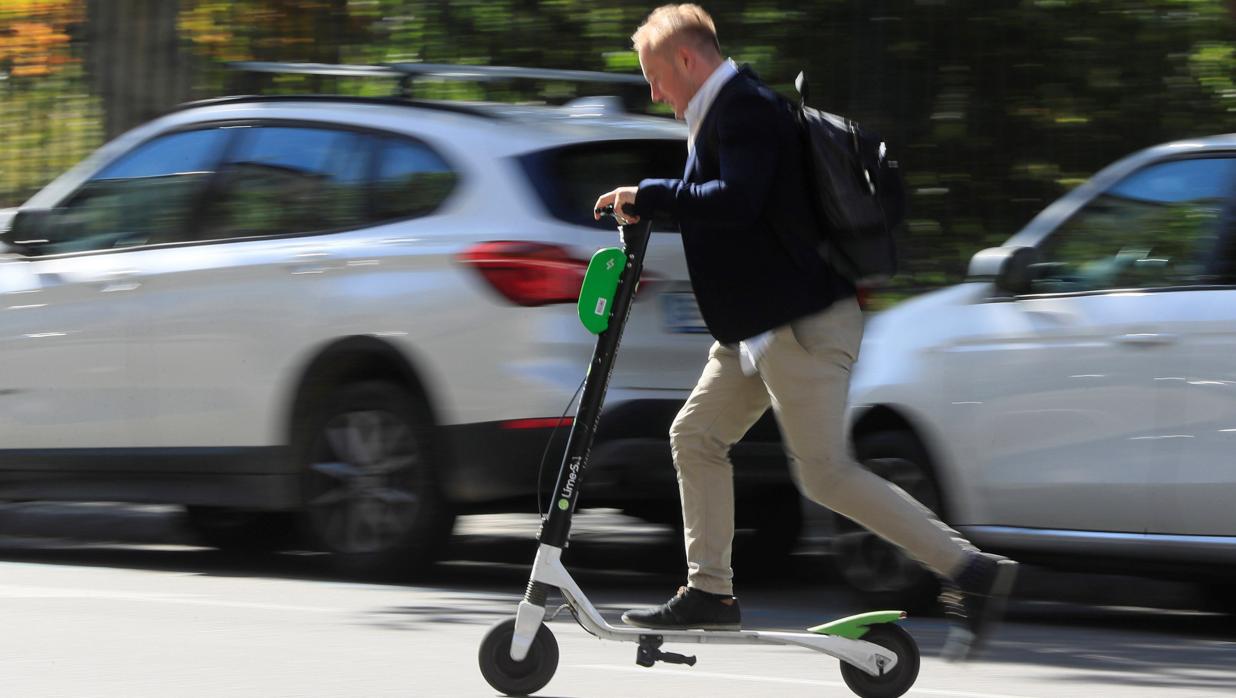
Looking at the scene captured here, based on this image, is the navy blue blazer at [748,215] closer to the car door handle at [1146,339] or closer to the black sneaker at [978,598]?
the black sneaker at [978,598]

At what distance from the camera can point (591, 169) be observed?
24.8 ft

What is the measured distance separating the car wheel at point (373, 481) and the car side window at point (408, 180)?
0.66 meters

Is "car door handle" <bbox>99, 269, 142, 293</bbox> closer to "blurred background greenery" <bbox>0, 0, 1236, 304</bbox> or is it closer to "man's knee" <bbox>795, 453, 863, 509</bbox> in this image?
"blurred background greenery" <bbox>0, 0, 1236, 304</bbox>

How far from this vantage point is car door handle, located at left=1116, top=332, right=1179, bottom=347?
6.46 metres

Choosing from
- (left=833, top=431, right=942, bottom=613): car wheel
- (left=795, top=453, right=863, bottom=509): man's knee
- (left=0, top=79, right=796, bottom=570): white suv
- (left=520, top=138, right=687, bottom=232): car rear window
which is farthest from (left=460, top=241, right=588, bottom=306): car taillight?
(left=795, top=453, right=863, bottom=509): man's knee

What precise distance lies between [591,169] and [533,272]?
0.55m

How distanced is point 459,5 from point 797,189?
774cm

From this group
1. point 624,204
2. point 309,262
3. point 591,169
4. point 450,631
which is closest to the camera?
point 624,204

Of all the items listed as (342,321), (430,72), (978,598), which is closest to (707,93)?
(978,598)

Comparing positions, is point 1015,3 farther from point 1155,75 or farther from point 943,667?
point 943,667


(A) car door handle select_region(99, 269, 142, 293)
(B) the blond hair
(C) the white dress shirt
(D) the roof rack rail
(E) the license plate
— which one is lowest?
(A) car door handle select_region(99, 269, 142, 293)

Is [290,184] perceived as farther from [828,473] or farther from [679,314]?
[828,473]

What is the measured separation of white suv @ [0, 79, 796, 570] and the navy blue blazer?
6.85 feet

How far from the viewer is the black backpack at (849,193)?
5.03 m
